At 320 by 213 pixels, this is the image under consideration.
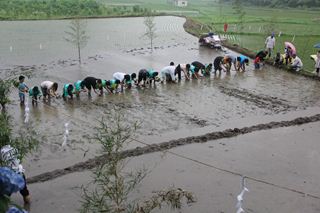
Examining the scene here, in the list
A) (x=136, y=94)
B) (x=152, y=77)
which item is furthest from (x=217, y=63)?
(x=136, y=94)

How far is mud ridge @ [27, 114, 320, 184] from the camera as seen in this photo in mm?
7827

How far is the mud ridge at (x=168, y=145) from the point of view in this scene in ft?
25.7

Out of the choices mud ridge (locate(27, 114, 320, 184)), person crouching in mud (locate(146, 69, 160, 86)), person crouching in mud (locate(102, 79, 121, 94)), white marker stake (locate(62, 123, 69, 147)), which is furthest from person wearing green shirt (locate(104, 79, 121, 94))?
mud ridge (locate(27, 114, 320, 184))

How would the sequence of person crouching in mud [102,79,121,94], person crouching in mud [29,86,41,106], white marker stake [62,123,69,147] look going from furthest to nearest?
person crouching in mud [102,79,121,94] → person crouching in mud [29,86,41,106] → white marker stake [62,123,69,147]

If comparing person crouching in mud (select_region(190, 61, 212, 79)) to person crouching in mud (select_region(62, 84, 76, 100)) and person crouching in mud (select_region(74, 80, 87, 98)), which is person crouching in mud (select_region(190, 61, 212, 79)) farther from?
person crouching in mud (select_region(62, 84, 76, 100))

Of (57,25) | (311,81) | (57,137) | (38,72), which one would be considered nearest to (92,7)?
(57,25)

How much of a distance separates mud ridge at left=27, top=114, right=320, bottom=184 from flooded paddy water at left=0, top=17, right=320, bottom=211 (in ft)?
0.91

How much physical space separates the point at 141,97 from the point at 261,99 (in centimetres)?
399

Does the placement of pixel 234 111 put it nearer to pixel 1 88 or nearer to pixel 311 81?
pixel 311 81

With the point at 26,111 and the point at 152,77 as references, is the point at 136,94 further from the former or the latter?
the point at 26,111

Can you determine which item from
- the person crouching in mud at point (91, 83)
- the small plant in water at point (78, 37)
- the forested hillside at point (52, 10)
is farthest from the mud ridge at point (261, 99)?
the forested hillside at point (52, 10)

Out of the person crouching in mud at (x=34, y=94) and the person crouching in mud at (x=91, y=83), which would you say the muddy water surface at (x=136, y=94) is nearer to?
the person crouching in mud at (x=91, y=83)

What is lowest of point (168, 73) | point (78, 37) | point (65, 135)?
point (65, 135)

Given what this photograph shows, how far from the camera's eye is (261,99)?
522 inches
